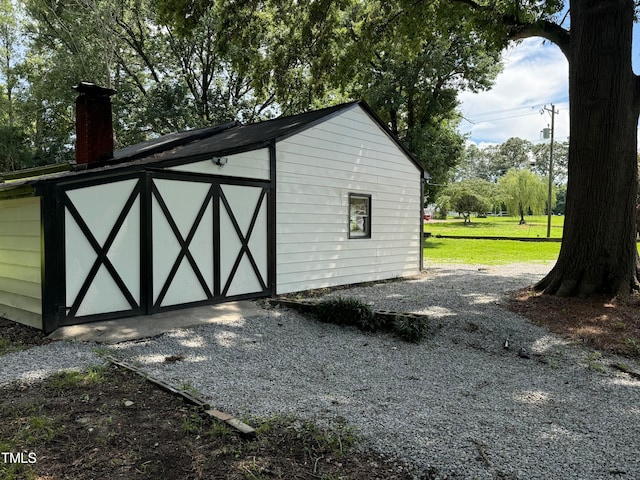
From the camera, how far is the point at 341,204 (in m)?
10.2

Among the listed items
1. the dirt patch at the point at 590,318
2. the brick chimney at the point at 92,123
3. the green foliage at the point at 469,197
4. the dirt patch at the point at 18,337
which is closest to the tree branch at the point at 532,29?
the dirt patch at the point at 590,318

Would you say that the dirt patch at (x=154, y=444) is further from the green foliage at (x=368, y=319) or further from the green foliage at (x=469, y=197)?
the green foliage at (x=469, y=197)

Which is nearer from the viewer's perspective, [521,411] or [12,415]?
[12,415]

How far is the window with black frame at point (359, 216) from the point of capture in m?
10.6

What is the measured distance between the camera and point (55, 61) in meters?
19.8

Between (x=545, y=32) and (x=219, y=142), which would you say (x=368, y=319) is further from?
(x=545, y=32)

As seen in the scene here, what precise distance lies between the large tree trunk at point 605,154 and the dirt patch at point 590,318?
0.38 metres

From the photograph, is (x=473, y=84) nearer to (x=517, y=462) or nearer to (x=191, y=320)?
(x=191, y=320)

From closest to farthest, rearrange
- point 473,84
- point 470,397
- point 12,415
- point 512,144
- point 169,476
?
point 169,476
point 12,415
point 470,397
point 473,84
point 512,144

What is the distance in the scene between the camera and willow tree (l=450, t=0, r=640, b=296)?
762 cm

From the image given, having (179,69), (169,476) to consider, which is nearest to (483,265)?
(169,476)

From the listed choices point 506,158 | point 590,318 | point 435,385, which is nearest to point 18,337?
point 435,385

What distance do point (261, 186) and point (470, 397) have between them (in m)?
5.72

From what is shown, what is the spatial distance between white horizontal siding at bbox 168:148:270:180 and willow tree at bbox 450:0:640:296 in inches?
232
